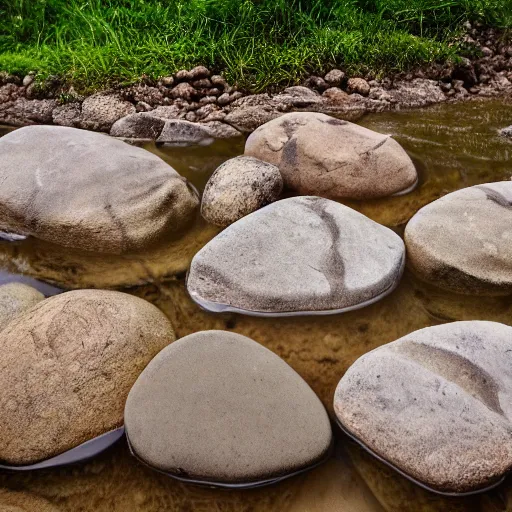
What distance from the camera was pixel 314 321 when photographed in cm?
226

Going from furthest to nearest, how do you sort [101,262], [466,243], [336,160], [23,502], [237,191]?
[336,160], [237,191], [101,262], [466,243], [23,502]

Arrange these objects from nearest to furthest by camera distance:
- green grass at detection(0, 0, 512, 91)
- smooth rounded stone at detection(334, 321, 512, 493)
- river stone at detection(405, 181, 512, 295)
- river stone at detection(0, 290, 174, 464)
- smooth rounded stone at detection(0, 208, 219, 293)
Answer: smooth rounded stone at detection(334, 321, 512, 493)
river stone at detection(0, 290, 174, 464)
river stone at detection(405, 181, 512, 295)
smooth rounded stone at detection(0, 208, 219, 293)
green grass at detection(0, 0, 512, 91)

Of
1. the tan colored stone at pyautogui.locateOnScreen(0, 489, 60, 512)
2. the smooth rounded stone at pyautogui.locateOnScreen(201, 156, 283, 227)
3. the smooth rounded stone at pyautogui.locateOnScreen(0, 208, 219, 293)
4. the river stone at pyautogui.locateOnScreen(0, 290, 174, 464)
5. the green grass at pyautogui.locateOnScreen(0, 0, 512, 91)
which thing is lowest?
the tan colored stone at pyautogui.locateOnScreen(0, 489, 60, 512)

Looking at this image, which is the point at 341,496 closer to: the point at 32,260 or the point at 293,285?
the point at 293,285

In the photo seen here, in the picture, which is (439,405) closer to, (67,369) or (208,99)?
(67,369)

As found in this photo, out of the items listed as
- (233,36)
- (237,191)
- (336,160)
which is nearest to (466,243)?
(336,160)

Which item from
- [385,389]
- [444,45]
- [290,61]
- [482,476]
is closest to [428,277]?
[385,389]

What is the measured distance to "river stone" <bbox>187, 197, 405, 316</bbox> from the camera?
2.25 meters

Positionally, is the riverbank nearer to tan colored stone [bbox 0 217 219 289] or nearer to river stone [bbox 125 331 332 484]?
tan colored stone [bbox 0 217 219 289]

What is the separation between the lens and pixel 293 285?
2.25 metres

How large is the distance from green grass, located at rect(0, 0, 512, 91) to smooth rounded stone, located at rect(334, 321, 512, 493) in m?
2.78

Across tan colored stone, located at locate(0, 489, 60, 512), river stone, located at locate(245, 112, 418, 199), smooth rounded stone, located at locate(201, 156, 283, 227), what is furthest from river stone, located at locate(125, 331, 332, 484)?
river stone, located at locate(245, 112, 418, 199)

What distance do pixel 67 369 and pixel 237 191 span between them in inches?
52.4

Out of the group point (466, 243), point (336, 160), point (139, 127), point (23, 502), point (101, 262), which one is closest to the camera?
point (23, 502)
